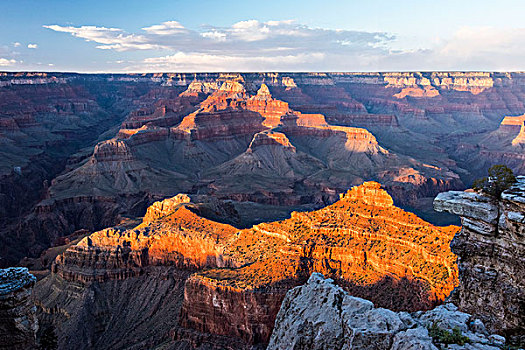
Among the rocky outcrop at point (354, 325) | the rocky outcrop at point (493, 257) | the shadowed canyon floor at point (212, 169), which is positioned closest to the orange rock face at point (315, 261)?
the rocky outcrop at point (493, 257)

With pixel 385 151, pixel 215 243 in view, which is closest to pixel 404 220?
pixel 215 243

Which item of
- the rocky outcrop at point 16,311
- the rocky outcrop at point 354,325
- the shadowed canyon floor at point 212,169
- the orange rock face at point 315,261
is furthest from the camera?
the shadowed canyon floor at point 212,169

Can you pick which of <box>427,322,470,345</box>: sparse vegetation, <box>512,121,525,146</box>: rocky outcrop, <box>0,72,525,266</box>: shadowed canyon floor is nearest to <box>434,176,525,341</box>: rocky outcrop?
<box>427,322,470,345</box>: sparse vegetation

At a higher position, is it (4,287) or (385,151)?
(4,287)

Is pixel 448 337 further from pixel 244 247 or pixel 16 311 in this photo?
pixel 244 247

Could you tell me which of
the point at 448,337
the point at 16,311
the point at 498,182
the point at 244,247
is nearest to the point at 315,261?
the point at 244,247

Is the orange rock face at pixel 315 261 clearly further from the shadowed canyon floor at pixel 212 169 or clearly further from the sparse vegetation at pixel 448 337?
the shadowed canyon floor at pixel 212 169

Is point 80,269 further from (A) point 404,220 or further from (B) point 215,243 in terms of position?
(A) point 404,220
